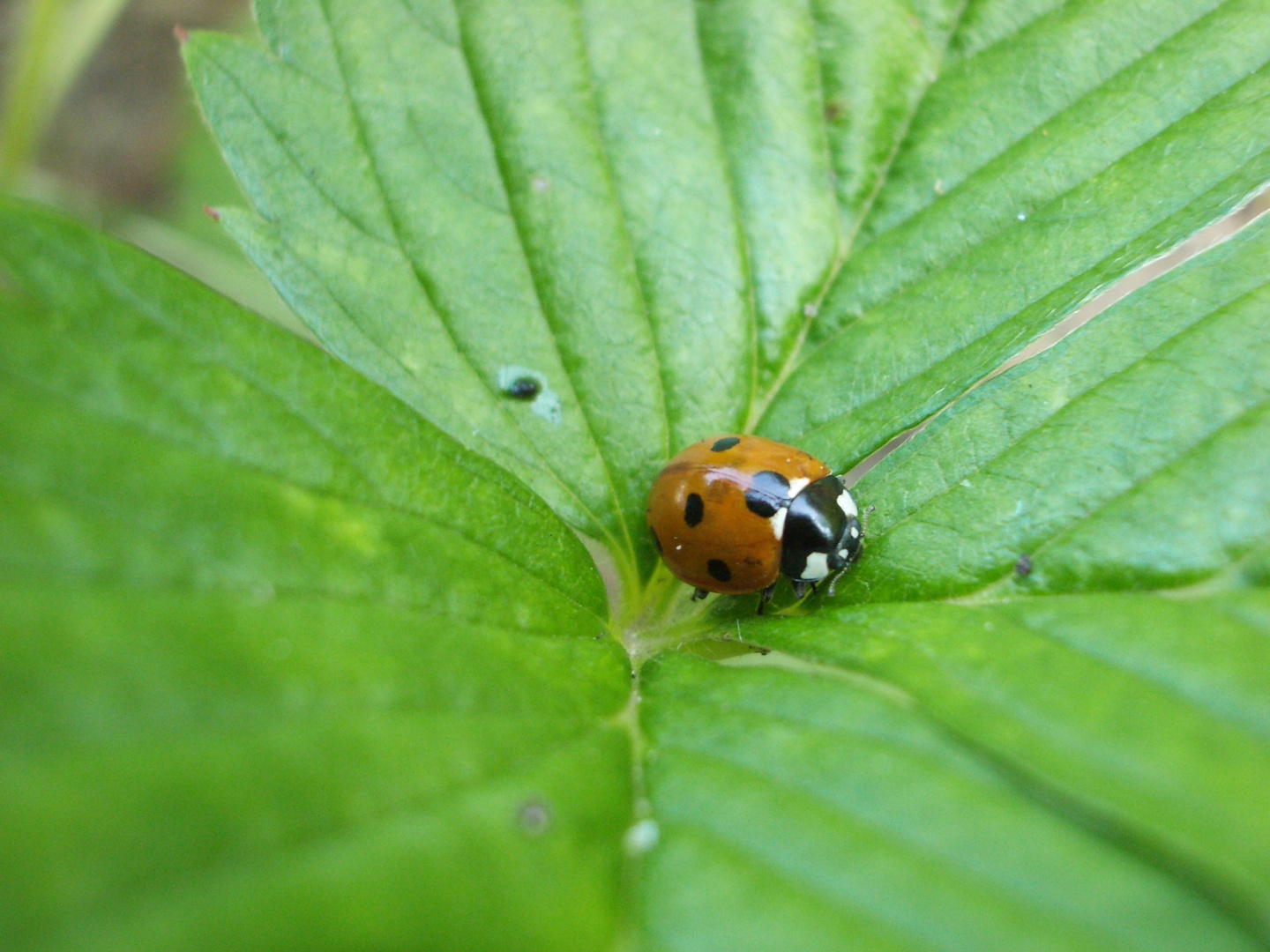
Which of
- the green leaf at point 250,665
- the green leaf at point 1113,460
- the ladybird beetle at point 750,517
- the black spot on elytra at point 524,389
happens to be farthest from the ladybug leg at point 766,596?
the black spot on elytra at point 524,389

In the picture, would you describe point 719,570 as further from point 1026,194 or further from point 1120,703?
point 1026,194

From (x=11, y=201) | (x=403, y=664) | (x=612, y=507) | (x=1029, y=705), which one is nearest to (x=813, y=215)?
(x=612, y=507)

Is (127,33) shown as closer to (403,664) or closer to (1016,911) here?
(403,664)

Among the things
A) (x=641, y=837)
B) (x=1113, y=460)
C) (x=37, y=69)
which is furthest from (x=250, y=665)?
(x=37, y=69)

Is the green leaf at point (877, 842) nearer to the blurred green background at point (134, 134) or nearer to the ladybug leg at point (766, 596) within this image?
the ladybug leg at point (766, 596)

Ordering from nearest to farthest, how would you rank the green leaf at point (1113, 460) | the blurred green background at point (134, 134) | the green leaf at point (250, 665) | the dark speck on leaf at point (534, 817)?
the green leaf at point (250, 665), the dark speck on leaf at point (534, 817), the green leaf at point (1113, 460), the blurred green background at point (134, 134)

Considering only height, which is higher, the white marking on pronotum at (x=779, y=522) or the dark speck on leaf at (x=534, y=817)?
the white marking on pronotum at (x=779, y=522)

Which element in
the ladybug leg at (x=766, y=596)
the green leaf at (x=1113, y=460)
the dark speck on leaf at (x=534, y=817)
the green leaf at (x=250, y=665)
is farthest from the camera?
the ladybug leg at (x=766, y=596)
